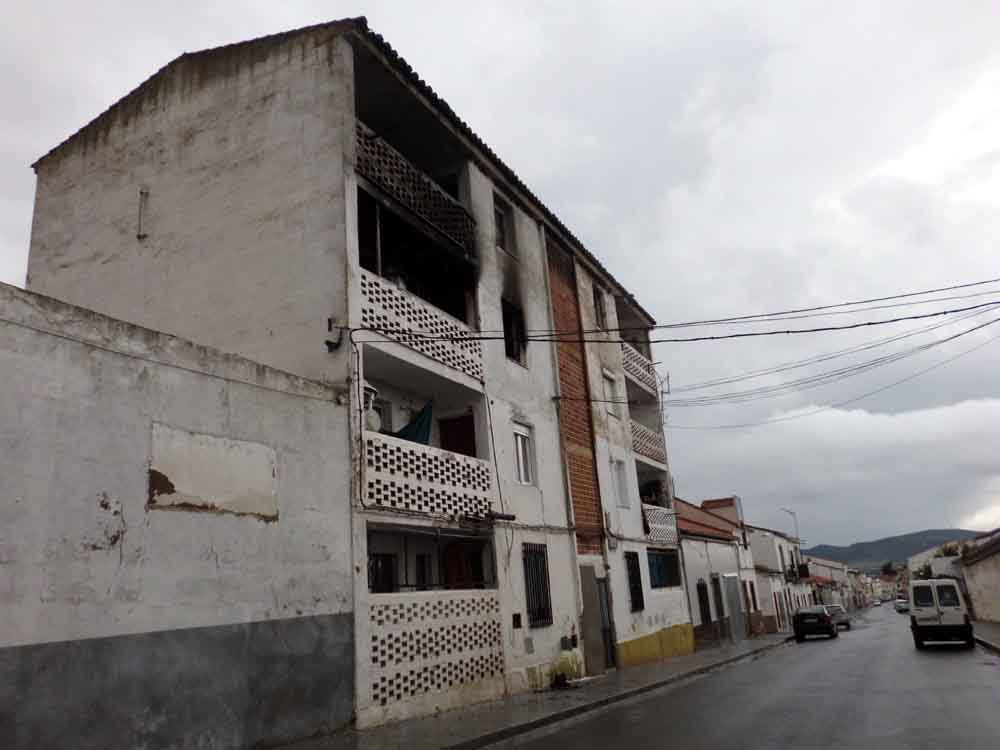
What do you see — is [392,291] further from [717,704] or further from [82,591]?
[717,704]

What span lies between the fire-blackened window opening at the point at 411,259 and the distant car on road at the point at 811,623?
23928 mm

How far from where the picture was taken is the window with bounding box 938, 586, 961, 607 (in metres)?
22.4

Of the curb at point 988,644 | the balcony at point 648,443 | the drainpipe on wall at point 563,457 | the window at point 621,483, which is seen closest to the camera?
the drainpipe on wall at point 563,457

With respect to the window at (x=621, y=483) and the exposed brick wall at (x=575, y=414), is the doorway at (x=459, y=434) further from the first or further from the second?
the window at (x=621, y=483)

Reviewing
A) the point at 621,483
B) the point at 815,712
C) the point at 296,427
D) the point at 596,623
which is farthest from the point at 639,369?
the point at 296,427

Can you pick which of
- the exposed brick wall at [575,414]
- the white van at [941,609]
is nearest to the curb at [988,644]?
the white van at [941,609]

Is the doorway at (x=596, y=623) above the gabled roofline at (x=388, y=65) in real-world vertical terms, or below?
below

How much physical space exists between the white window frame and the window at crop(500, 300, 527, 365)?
1.76 metres

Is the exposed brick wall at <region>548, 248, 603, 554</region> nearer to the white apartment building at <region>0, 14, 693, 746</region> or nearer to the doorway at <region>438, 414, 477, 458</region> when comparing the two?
the white apartment building at <region>0, 14, 693, 746</region>

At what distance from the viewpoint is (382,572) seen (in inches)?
521

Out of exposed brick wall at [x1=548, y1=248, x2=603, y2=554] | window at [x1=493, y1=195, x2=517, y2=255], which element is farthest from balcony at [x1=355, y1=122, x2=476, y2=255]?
exposed brick wall at [x1=548, y1=248, x2=603, y2=554]

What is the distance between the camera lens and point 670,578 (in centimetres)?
2538

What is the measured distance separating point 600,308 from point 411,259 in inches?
Result: 404

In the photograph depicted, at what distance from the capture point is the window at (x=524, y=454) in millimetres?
16891
